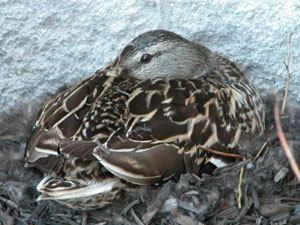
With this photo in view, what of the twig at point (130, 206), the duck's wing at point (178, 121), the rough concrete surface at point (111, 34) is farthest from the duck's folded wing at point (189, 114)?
the rough concrete surface at point (111, 34)

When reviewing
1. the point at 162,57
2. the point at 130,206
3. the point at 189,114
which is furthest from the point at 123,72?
the point at 130,206

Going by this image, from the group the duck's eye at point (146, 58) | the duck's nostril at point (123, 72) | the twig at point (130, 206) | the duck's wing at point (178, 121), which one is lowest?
the twig at point (130, 206)

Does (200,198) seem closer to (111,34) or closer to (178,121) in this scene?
(178,121)

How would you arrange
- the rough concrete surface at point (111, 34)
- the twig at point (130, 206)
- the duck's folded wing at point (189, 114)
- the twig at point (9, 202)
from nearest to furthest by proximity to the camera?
the duck's folded wing at point (189, 114) → the twig at point (130, 206) → the twig at point (9, 202) → the rough concrete surface at point (111, 34)

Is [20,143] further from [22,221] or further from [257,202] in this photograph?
[257,202]

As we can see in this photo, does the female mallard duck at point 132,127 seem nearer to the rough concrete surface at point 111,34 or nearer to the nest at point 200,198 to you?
the nest at point 200,198

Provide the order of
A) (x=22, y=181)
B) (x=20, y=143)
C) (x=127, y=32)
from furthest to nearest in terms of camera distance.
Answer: (x=127, y=32) → (x=20, y=143) → (x=22, y=181)

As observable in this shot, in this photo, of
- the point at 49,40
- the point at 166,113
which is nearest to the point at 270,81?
the point at 166,113
